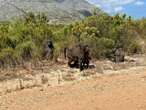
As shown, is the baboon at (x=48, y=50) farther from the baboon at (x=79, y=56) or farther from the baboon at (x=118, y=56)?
the baboon at (x=118, y=56)

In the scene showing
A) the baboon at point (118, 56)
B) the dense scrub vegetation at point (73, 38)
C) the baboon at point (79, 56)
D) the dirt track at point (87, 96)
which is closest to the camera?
the dirt track at point (87, 96)

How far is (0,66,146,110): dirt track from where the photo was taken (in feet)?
39.1

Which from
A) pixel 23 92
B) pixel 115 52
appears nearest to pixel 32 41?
pixel 115 52

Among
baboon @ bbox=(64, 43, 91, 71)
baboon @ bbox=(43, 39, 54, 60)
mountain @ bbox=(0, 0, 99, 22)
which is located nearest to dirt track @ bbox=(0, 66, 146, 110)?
baboon @ bbox=(64, 43, 91, 71)

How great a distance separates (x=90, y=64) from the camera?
21922mm

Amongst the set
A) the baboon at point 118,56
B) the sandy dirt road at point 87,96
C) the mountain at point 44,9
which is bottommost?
the sandy dirt road at point 87,96

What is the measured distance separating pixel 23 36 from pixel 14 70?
18.9ft

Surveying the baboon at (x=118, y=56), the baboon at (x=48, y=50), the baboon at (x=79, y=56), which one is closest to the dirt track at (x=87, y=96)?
the baboon at (x=79, y=56)

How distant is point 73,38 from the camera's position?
25953 millimetres

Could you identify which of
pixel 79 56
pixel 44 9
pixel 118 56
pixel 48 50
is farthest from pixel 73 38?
pixel 44 9

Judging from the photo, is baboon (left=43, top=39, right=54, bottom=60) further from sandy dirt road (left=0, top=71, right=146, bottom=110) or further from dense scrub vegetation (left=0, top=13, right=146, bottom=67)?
sandy dirt road (left=0, top=71, right=146, bottom=110)

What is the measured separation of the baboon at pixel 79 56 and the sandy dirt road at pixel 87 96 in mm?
4691

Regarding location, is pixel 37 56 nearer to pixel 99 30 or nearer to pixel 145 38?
pixel 99 30

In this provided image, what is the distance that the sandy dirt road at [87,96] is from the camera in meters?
11.9
